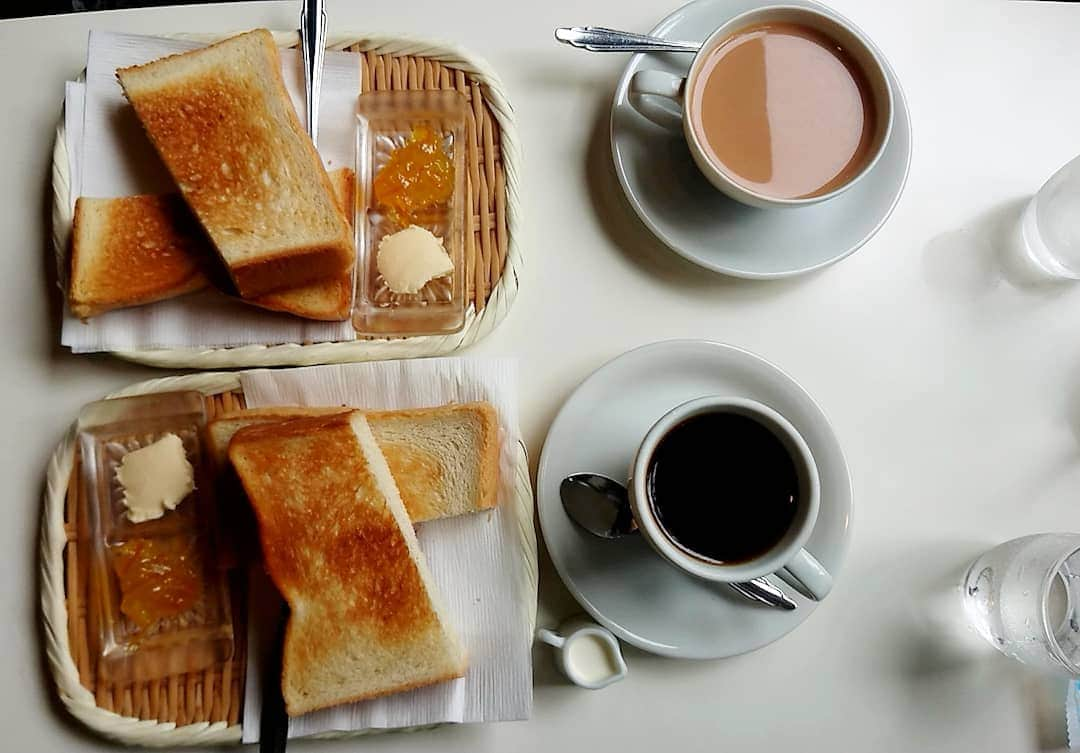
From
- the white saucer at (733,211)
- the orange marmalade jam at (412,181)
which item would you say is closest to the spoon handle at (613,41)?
the white saucer at (733,211)

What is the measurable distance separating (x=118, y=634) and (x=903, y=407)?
0.84m

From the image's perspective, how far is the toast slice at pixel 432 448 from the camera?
86 centimetres

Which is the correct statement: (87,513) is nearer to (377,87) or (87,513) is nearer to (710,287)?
(377,87)

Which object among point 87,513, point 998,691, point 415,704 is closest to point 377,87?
point 87,513

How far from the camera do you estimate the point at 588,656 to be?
84cm

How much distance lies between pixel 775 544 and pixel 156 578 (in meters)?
0.59

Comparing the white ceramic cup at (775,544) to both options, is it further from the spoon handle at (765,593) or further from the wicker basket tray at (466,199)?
the wicker basket tray at (466,199)

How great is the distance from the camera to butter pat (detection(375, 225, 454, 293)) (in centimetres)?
88

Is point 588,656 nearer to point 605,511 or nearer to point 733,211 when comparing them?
point 605,511

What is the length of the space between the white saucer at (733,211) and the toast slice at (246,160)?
31cm

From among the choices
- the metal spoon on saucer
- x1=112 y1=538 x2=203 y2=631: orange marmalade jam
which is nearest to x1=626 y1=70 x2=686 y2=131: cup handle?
the metal spoon on saucer

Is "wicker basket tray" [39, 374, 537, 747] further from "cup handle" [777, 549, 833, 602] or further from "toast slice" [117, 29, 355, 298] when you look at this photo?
"cup handle" [777, 549, 833, 602]

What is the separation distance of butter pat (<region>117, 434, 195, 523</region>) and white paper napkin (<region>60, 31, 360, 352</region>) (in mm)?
109

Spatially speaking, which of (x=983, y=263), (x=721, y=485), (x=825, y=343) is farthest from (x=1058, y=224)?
(x=721, y=485)
